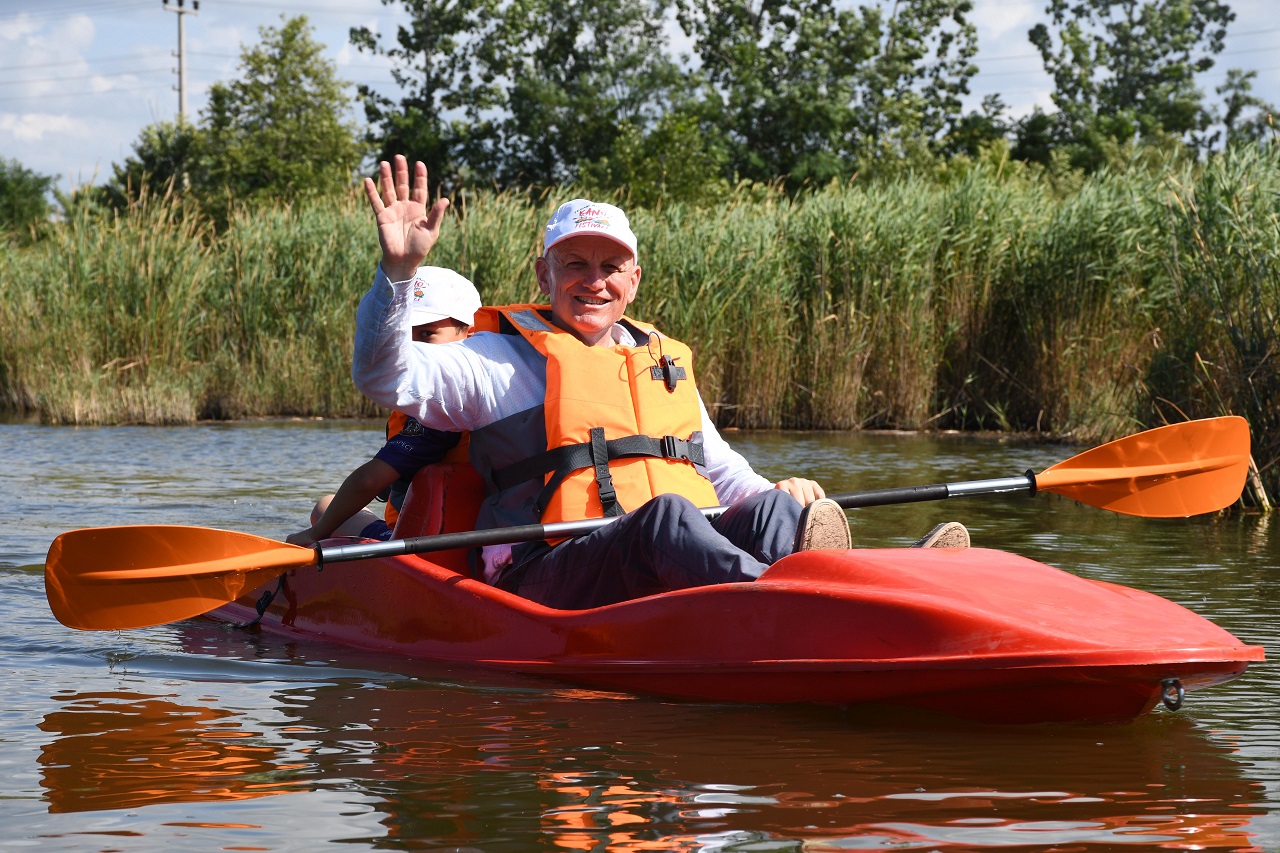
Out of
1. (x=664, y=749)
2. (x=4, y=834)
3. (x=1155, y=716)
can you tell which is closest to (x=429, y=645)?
(x=664, y=749)

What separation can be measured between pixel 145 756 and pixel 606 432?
1.33 m

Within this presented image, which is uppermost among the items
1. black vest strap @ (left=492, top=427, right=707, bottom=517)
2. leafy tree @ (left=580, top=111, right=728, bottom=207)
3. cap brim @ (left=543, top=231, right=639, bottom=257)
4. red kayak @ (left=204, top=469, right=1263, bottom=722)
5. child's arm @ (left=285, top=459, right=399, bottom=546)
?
leafy tree @ (left=580, top=111, right=728, bottom=207)

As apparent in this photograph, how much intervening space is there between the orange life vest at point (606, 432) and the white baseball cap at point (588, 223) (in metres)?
0.23

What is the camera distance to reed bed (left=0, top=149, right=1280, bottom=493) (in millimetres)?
10789

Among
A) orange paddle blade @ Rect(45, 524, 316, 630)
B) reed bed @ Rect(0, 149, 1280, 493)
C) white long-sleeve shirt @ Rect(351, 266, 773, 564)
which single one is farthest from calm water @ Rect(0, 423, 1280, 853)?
reed bed @ Rect(0, 149, 1280, 493)

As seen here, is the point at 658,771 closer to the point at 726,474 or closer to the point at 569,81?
the point at 726,474

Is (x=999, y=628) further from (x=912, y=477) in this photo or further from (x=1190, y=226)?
(x=912, y=477)

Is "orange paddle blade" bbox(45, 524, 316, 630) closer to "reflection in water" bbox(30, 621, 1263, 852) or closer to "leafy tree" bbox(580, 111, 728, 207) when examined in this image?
"reflection in water" bbox(30, 621, 1263, 852)

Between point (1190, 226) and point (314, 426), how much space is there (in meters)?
6.97

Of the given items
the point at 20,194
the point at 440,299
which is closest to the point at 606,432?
the point at 440,299

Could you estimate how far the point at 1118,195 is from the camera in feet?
34.7

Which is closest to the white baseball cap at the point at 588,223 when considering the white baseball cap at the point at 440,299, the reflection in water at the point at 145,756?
the white baseball cap at the point at 440,299

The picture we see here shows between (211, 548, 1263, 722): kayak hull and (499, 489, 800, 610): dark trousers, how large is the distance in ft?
0.30

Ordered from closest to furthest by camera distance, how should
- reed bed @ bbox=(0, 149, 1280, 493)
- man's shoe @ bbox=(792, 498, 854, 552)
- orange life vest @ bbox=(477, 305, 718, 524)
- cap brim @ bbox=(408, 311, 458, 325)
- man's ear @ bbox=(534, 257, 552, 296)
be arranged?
man's shoe @ bbox=(792, 498, 854, 552) < orange life vest @ bbox=(477, 305, 718, 524) < man's ear @ bbox=(534, 257, 552, 296) < cap brim @ bbox=(408, 311, 458, 325) < reed bed @ bbox=(0, 149, 1280, 493)
